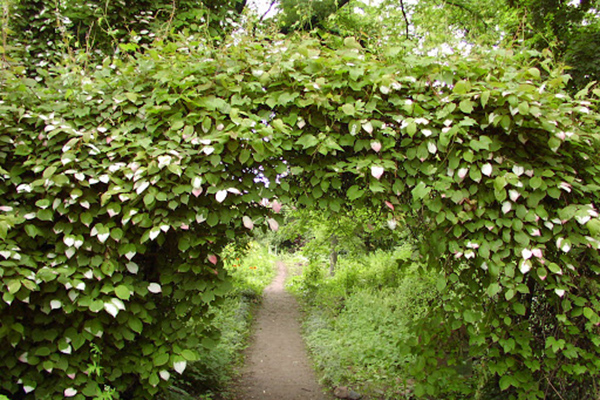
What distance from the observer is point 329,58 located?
2469 millimetres

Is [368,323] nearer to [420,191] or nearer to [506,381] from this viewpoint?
[506,381]

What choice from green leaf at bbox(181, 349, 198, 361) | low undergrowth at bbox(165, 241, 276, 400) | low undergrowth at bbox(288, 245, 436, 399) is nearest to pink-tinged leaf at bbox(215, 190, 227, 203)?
low undergrowth at bbox(165, 241, 276, 400)

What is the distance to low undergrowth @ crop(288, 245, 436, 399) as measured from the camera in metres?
4.56

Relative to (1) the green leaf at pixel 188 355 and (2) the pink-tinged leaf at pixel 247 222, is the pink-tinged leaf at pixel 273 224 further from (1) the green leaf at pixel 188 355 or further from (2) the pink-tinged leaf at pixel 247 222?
(1) the green leaf at pixel 188 355

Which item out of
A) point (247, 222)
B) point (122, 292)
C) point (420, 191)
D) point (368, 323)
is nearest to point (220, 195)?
point (247, 222)

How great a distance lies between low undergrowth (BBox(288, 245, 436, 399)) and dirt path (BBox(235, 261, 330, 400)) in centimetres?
23

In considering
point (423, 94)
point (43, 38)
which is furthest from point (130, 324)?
point (43, 38)

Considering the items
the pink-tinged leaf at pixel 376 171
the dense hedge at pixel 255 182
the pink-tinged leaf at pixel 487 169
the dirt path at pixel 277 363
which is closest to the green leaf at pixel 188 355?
the dense hedge at pixel 255 182

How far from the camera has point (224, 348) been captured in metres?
5.36

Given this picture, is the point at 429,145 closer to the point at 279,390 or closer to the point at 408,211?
the point at 408,211

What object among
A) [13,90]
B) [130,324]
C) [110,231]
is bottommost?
[130,324]

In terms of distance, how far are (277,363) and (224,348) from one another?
0.81 metres

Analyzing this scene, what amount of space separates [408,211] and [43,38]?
507 cm

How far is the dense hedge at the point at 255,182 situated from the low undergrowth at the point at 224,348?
635mm
